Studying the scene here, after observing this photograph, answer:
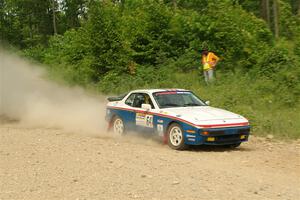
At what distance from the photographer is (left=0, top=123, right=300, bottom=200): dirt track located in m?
7.22

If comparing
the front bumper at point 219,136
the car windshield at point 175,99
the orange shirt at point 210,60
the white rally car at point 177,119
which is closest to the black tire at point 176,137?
the white rally car at point 177,119

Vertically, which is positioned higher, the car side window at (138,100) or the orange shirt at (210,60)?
the orange shirt at (210,60)

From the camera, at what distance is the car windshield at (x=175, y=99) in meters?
12.9

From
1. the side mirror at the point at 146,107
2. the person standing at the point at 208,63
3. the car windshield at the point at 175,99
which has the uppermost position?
the person standing at the point at 208,63

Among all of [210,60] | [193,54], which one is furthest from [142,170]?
[193,54]

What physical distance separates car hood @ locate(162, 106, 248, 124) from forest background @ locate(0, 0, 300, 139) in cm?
350

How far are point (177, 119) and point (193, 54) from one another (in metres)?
11.5

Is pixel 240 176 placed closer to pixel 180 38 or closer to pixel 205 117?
pixel 205 117

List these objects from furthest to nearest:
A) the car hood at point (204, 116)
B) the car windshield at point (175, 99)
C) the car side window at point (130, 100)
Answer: the car side window at point (130, 100), the car windshield at point (175, 99), the car hood at point (204, 116)

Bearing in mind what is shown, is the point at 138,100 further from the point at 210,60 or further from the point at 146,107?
the point at 210,60

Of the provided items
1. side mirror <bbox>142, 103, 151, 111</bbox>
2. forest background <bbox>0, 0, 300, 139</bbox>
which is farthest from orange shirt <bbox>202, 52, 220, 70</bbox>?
side mirror <bbox>142, 103, 151, 111</bbox>

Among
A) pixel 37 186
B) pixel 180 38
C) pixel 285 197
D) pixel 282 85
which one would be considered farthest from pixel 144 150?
pixel 180 38

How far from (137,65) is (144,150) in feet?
45.0

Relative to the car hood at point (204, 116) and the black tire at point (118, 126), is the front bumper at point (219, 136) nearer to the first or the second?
the car hood at point (204, 116)
